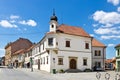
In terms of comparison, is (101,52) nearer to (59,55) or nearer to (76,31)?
(76,31)

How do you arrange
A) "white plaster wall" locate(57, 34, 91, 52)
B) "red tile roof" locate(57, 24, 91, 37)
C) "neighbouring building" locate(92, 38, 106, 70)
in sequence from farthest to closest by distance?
"neighbouring building" locate(92, 38, 106, 70), "red tile roof" locate(57, 24, 91, 37), "white plaster wall" locate(57, 34, 91, 52)

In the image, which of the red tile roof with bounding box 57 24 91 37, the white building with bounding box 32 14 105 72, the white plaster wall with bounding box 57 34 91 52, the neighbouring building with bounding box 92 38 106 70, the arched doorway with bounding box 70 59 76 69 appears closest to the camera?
Result: the white building with bounding box 32 14 105 72

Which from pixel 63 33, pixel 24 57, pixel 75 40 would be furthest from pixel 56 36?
pixel 24 57

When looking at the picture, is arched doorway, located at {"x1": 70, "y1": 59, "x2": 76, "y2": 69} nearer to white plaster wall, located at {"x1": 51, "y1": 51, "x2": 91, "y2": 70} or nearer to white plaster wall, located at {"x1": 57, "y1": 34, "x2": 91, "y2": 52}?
white plaster wall, located at {"x1": 51, "y1": 51, "x2": 91, "y2": 70}

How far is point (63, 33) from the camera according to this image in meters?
47.8

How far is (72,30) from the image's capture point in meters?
51.3

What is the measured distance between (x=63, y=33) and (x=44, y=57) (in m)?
7.69

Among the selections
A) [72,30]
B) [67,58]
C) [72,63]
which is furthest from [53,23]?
[72,63]

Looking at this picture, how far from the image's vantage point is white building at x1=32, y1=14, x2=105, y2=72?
46969 millimetres

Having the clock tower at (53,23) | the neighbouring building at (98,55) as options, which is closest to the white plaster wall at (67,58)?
the clock tower at (53,23)

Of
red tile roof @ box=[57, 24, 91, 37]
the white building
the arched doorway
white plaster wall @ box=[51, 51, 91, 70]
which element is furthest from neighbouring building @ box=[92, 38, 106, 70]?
the arched doorway

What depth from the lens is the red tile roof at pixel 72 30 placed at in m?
49.0

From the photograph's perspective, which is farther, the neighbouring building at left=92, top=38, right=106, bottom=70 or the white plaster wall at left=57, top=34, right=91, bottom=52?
the neighbouring building at left=92, top=38, right=106, bottom=70

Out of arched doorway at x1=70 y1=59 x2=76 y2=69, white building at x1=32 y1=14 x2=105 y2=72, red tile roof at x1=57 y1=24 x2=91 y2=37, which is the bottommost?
arched doorway at x1=70 y1=59 x2=76 y2=69
